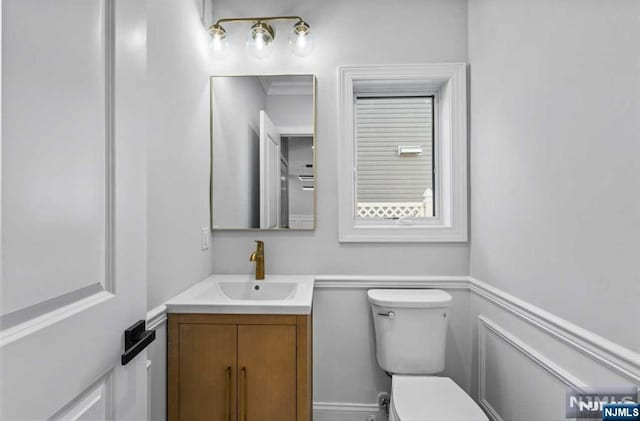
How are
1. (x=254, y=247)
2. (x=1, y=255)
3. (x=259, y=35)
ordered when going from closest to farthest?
(x=1, y=255) → (x=259, y=35) → (x=254, y=247)

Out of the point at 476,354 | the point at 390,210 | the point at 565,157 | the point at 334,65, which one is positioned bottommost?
the point at 476,354

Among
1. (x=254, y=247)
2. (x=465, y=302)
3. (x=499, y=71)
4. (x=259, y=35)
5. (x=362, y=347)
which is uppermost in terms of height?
(x=259, y=35)

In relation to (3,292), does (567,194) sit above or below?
above

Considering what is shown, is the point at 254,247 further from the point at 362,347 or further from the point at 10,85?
the point at 10,85

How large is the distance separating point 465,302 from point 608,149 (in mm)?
1175

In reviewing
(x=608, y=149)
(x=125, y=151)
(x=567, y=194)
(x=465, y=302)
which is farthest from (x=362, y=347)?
(x=125, y=151)

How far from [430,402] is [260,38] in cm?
192

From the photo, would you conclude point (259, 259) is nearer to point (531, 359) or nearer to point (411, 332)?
point (411, 332)

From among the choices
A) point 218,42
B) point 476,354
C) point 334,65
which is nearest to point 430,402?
point 476,354

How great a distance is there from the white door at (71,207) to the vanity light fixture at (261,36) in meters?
1.14

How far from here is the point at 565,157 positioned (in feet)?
3.63

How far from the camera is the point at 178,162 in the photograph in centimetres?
150

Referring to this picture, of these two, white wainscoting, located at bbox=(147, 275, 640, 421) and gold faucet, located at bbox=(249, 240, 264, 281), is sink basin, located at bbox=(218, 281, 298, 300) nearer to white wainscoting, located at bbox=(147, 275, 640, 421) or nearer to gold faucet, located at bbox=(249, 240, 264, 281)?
gold faucet, located at bbox=(249, 240, 264, 281)

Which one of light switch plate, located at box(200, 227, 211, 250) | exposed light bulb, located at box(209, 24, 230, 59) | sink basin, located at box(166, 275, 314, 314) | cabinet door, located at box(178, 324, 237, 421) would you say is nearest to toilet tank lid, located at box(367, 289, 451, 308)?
sink basin, located at box(166, 275, 314, 314)
